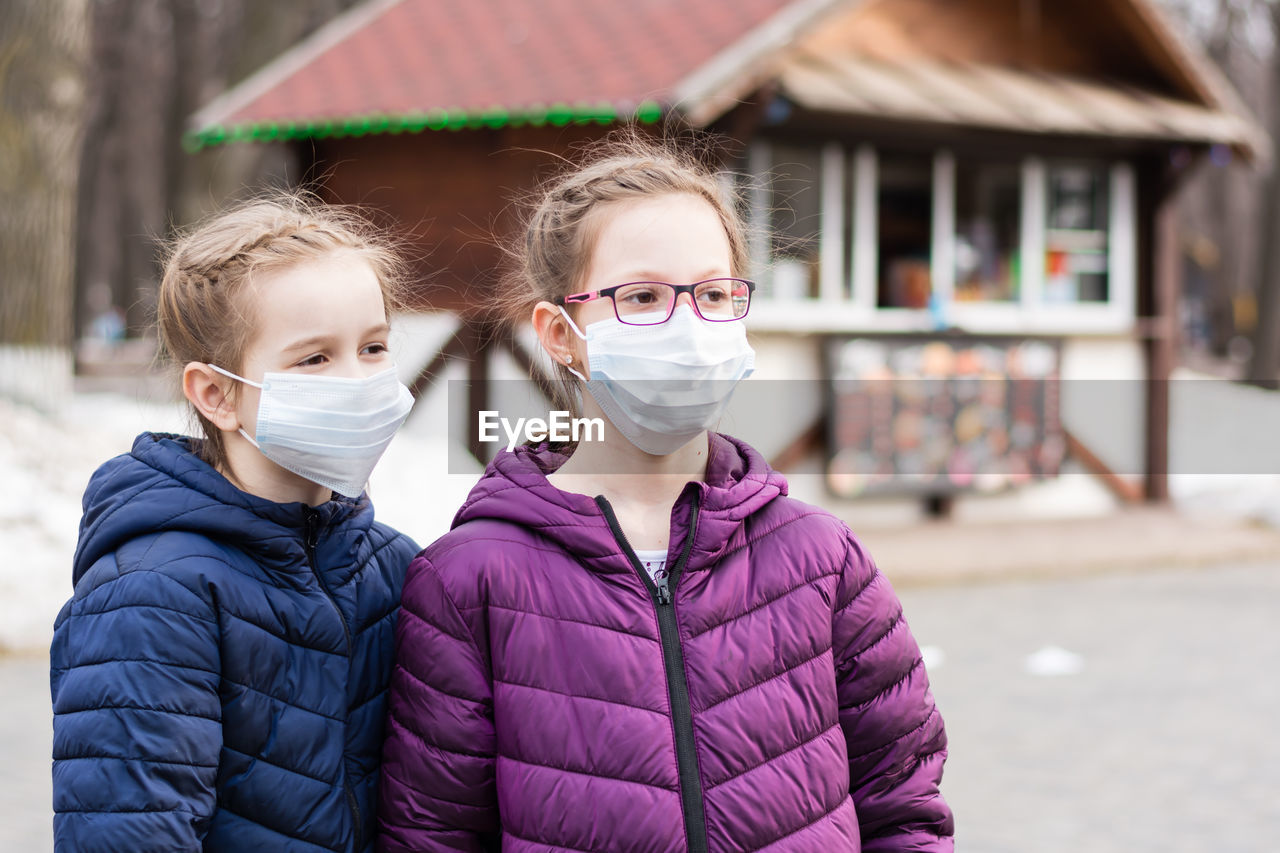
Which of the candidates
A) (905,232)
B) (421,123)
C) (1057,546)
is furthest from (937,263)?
(421,123)

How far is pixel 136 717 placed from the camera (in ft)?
5.97

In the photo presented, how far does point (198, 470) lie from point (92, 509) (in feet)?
0.51

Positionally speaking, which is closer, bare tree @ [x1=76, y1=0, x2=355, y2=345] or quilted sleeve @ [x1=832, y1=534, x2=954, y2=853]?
quilted sleeve @ [x1=832, y1=534, x2=954, y2=853]

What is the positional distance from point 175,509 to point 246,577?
13 cm

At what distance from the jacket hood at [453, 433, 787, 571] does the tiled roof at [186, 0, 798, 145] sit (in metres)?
7.49


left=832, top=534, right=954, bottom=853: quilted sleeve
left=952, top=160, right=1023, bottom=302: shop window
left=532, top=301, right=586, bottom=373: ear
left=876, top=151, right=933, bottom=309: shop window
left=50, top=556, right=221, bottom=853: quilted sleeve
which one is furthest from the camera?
left=952, top=160, right=1023, bottom=302: shop window

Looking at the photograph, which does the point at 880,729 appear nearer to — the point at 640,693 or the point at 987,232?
the point at 640,693

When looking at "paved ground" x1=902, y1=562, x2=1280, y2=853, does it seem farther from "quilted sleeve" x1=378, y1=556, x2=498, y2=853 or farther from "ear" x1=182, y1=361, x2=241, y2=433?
"ear" x1=182, y1=361, x2=241, y2=433

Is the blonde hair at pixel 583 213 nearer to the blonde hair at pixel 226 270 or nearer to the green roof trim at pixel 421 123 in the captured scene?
the blonde hair at pixel 226 270

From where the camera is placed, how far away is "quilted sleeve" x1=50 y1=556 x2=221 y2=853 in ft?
5.90

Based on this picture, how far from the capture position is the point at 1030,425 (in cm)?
1202

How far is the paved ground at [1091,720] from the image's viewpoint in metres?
4.96

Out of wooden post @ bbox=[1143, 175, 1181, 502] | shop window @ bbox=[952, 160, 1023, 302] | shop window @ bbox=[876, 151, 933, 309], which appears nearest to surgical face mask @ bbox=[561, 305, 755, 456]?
shop window @ bbox=[876, 151, 933, 309]

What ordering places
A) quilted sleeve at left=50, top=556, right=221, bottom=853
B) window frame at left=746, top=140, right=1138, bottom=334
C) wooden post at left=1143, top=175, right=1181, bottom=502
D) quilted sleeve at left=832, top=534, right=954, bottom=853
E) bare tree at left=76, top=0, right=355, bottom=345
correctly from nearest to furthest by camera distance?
quilted sleeve at left=50, top=556, right=221, bottom=853, quilted sleeve at left=832, top=534, right=954, bottom=853, window frame at left=746, top=140, right=1138, bottom=334, wooden post at left=1143, top=175, right=1181, bottom=502, bare tree at left=76, top=0, right=355, bottom=345
